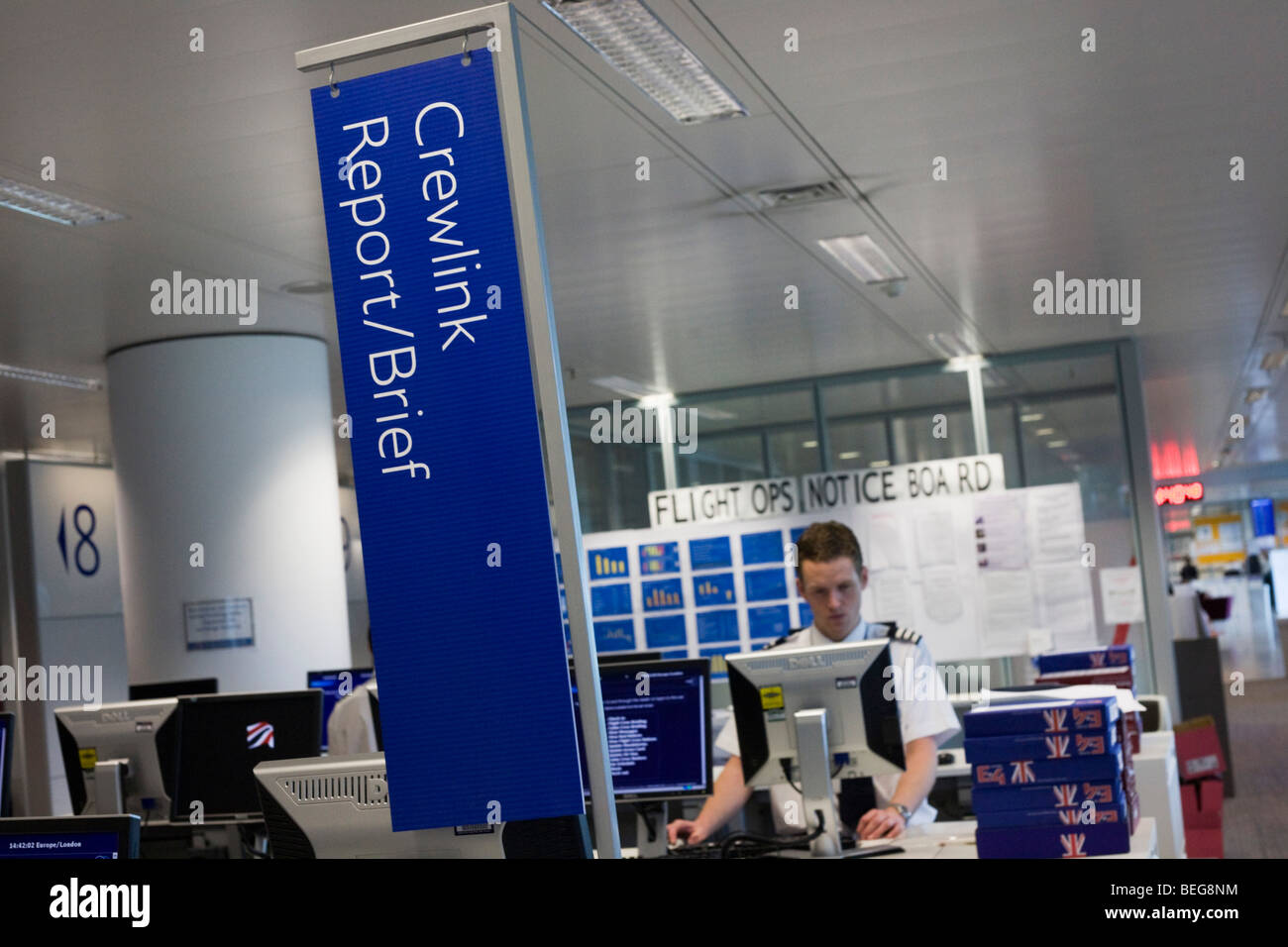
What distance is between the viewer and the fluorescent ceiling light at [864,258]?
6508 mm

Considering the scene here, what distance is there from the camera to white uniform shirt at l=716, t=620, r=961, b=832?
3.94 meters

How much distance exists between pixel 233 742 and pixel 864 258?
393 centimetres

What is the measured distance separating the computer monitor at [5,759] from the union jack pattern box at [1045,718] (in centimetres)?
308

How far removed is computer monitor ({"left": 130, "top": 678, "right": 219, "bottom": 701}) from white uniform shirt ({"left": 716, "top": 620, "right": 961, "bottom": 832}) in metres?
3.54

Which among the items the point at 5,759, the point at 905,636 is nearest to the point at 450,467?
the point at 905,636

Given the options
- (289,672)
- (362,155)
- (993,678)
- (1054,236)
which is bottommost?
(993,678)

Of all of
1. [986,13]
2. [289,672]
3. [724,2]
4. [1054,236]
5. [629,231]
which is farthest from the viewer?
[289,672]

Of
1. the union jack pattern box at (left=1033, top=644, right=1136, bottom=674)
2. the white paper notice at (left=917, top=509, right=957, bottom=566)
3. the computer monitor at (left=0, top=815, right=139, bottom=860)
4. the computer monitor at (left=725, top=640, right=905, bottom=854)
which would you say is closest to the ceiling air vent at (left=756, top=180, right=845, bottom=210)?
the union jack pattern box at (left=1033, top=644, right=1136, bottom=674)

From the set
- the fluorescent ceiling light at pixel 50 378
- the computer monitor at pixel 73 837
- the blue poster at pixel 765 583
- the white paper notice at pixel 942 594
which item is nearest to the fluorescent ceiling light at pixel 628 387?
the blue poster at pixel 765 583

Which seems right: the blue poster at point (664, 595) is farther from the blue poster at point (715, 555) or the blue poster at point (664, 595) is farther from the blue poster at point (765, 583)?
the blue poster at point (765, 583)

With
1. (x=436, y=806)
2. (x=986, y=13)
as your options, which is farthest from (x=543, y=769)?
(x=986, y=13)

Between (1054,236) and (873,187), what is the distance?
1.67m
